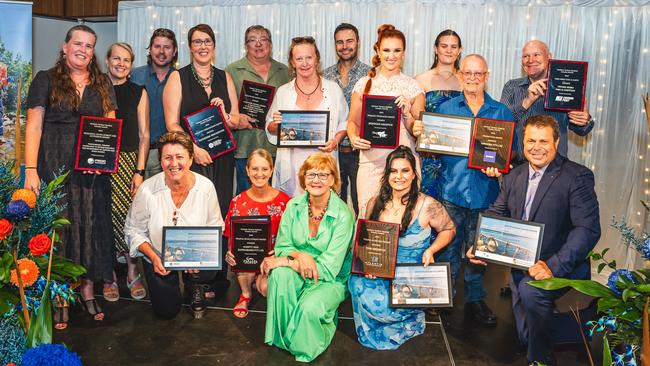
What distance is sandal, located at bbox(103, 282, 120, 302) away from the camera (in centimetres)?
442

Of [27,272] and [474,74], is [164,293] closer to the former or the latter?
[27,272]

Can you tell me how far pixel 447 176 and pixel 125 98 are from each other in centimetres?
249

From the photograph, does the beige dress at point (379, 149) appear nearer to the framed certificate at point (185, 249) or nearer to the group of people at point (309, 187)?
the group of people at point (309, 187)

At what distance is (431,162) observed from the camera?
4.32 meters

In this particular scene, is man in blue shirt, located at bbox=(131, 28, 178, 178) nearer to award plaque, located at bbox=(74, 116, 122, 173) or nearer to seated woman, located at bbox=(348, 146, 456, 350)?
award plaque, located at bbox=(74, 116, 122, 173)

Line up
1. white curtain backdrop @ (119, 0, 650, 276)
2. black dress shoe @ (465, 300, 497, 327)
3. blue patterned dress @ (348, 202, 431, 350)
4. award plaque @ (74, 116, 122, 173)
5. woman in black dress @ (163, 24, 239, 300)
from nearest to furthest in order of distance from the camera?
1. blue patterned dress @ (348, 202, 431, 350)
2. award plaque @ (74, 116, 122, 173)
3. black dress shoe @ (465, 300, 497, 327)
4. woman in black dress @ (163, 24, 239, 300)
5. white curtain backdrop @ (119, 0, 650, 276)

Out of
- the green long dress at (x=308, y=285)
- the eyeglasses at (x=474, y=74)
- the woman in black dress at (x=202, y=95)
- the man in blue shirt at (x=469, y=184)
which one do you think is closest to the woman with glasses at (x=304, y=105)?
the woman in black dress at (x=202, y=95)

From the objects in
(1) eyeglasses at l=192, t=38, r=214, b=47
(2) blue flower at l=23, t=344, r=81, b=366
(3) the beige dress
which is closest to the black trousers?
(3) the beige dress

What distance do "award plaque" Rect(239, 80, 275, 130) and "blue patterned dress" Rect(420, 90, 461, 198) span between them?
1283 millimetres

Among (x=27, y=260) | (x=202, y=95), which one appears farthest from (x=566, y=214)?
(x=27, y=260)

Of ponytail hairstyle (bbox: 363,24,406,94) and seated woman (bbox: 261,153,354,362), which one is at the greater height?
ponytail hairstyle (bbox: 363,24,406,94)

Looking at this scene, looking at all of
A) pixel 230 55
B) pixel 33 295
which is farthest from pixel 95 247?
pixel 230 55

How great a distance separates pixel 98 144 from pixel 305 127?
1474 mm

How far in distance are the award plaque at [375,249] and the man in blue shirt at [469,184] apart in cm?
66
